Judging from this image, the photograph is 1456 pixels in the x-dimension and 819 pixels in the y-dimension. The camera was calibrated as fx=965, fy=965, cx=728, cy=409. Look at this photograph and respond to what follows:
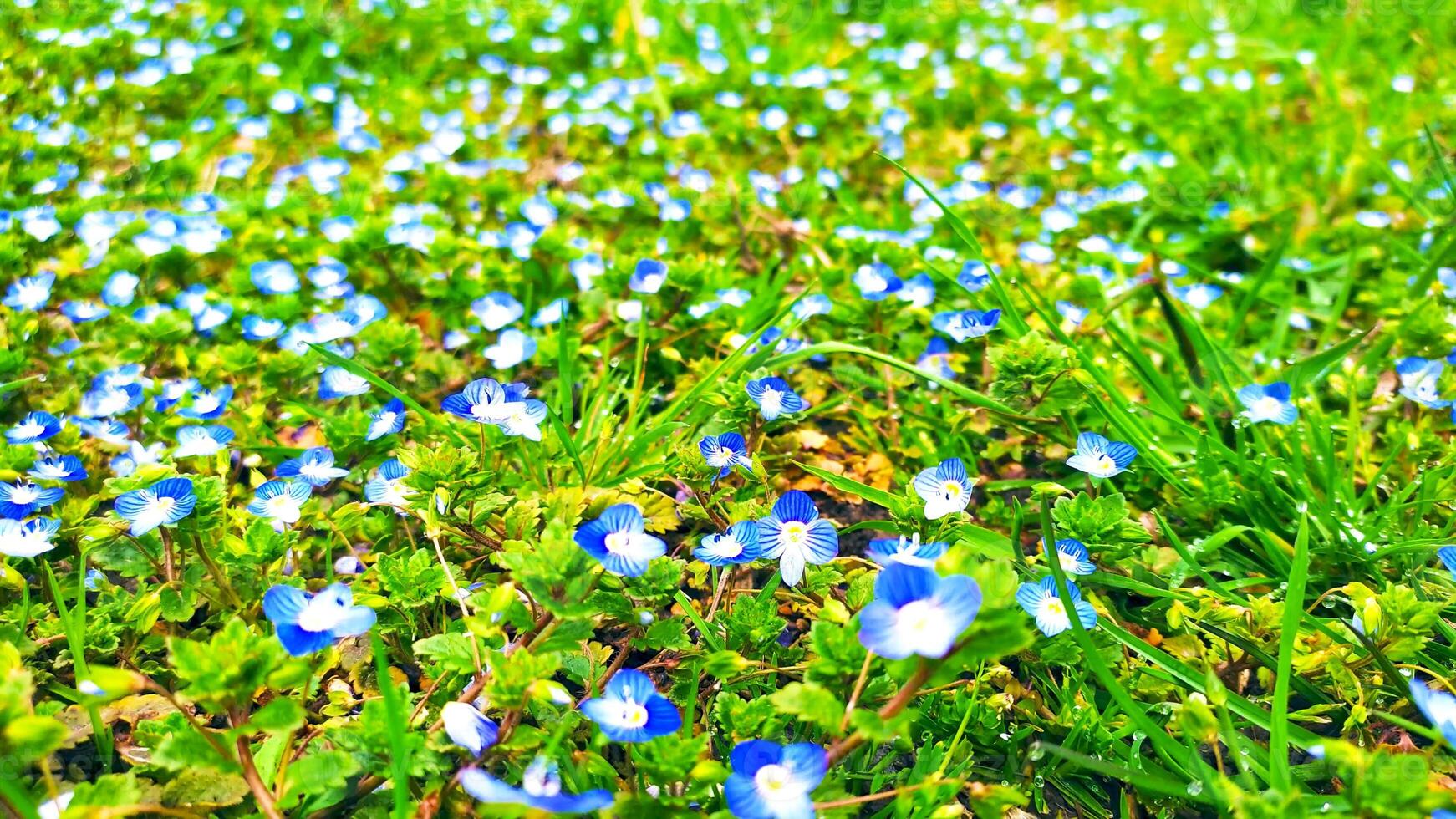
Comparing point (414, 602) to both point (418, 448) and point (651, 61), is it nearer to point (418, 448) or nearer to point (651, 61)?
point (418, 448)

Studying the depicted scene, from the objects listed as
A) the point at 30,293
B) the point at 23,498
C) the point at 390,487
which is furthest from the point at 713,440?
the point at 30,293

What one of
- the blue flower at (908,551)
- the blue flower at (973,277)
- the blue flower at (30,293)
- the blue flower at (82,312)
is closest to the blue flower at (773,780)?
the blue flower at (908,551)

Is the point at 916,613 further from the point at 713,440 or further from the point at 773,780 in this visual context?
the point at 713,440

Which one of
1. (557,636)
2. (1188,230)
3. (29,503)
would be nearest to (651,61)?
Answer: (1188,230)

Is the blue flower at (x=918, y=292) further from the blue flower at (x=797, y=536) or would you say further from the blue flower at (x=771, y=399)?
the blue flower at (x=797, y=536)

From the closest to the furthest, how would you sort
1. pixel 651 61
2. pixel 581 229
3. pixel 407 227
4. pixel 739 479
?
pixel 739 479 → pixel 407 227 → pixel 581 229 → pixel 651 61

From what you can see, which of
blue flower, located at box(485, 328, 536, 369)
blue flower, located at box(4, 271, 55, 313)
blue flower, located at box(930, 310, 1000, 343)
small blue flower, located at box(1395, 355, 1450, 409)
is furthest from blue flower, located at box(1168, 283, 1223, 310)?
blue flower, located at box(4, 271, 55, 313)

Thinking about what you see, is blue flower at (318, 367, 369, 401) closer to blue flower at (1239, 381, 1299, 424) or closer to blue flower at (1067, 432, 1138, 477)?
blue flower at (1067, 432, 1138, 477)
